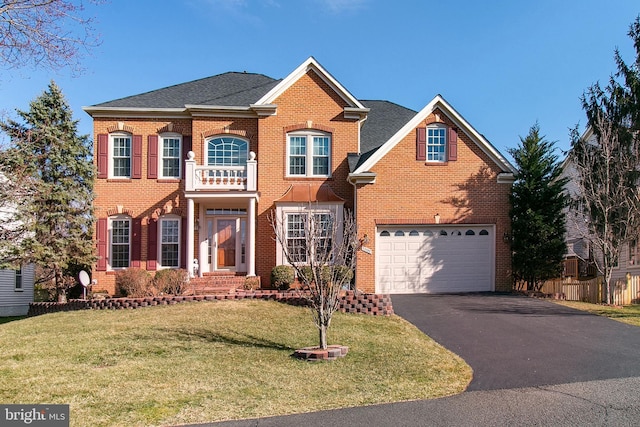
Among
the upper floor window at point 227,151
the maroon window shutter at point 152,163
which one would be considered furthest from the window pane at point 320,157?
the maroon window shutter at point 152,163

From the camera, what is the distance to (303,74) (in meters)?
18.2

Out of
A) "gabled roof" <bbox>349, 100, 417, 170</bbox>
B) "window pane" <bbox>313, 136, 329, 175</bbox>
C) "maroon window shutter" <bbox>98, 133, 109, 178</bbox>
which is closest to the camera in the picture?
"maroon window shutter" <bbox>98, 133, 109, 178</bbox>

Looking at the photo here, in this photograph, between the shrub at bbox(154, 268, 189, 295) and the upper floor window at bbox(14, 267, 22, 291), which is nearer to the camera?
the shrub at bbox(154, 268, 189, 295)

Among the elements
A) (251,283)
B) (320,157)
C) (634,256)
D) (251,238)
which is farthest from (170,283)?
(634,256)

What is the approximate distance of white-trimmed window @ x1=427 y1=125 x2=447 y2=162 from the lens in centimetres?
1703

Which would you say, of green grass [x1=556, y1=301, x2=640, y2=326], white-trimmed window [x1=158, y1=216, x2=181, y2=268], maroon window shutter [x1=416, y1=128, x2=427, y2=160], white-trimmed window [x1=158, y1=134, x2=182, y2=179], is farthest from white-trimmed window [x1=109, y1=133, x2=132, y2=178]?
green grass [x1=556, y1=301, x2=640, y2=326]

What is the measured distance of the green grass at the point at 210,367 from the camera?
6387mm

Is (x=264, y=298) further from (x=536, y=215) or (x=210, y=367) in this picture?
(x=536, y=215)

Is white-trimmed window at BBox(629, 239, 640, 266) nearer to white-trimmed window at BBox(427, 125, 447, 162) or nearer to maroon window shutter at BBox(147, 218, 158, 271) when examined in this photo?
white-trimmed window at BBox(427, 125, 447, 162)

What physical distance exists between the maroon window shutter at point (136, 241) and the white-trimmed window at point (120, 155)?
6.44 feet

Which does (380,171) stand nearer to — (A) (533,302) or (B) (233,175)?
(B) (233,175)

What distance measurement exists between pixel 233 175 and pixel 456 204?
807 centimetres

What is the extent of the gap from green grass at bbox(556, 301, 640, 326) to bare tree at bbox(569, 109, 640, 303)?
36.0 inches

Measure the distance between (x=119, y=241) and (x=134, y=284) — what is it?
11.3 feet
